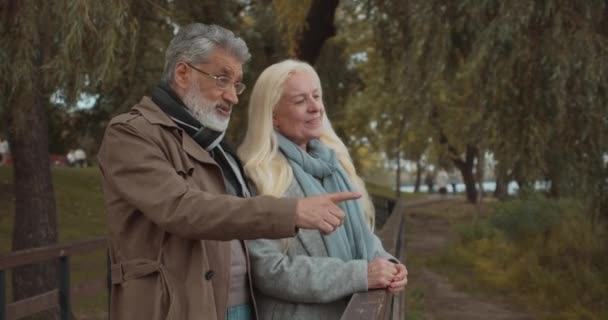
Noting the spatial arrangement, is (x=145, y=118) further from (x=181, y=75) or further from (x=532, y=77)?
(x=532, y=77)

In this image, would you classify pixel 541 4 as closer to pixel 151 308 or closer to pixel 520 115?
pixel 520 115

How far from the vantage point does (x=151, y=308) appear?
2211mm

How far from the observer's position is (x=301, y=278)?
2445 mm

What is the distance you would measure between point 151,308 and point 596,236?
9118 mm

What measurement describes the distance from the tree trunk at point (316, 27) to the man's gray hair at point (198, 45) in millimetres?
9520

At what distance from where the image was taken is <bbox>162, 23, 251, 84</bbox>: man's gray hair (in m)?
2.42

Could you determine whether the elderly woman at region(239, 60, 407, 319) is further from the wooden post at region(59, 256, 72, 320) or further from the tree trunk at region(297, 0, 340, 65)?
the tree trunk at region(297, 0, 340, 65)

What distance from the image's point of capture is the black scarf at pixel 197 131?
236 centimetres

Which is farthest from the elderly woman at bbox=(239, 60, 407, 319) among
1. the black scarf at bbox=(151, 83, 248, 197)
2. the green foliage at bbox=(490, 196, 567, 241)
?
the green foliage at bbox=(490, 196, 567, 241)

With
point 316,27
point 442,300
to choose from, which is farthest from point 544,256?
point 316,27

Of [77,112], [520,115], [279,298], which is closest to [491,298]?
[520,115]

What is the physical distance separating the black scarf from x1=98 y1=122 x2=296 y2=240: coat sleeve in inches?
8.3

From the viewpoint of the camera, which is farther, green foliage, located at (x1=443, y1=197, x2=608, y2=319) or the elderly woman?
green foliage, located at (x1=443, y1=197, x2=608, y2=319)

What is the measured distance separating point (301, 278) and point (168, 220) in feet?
1.68
